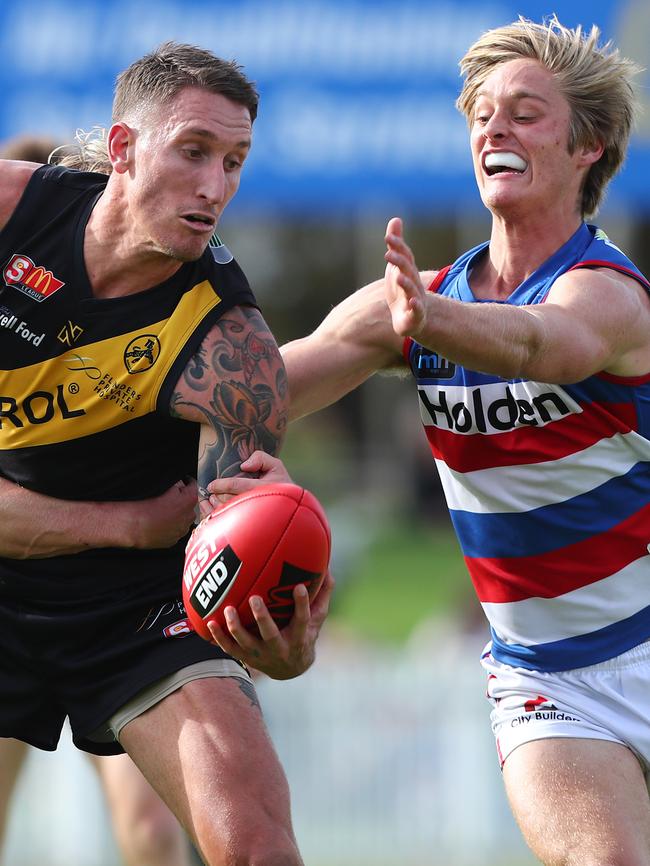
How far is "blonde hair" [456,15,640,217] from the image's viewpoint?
489 cm

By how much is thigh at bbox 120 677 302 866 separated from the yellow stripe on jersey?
0.90 m

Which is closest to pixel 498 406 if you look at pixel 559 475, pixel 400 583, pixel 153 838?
pixel 559 475

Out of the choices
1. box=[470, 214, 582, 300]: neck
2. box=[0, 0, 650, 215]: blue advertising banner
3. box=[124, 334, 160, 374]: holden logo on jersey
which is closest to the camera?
box=[124, 334, 160, 374]: holden logo on jersey

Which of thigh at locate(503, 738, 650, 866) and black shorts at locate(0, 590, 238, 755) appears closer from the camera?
thigh at locate(503, 738, 650, 866)

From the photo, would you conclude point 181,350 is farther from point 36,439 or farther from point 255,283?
point 255,283

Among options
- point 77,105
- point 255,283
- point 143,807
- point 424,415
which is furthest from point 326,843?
point 255,283

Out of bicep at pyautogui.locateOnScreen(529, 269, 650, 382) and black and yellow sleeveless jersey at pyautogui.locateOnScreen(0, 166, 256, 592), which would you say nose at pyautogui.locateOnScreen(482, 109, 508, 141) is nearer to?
bicep at pyautogui.locateOnScreen(529, 269, 650, 382)

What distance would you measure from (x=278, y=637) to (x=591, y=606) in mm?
1116

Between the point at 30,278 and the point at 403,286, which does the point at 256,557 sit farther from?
the point at 30,278

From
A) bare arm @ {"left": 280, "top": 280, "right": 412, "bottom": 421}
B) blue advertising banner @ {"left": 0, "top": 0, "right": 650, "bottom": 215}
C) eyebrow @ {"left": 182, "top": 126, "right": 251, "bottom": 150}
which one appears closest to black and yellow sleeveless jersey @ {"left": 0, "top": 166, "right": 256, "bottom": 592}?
eyebrow @ {"left": 182, "top": 126, "right": 251, "bottom": 150}

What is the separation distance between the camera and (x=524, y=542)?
4.83 metres

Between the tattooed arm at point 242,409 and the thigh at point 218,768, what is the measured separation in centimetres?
21

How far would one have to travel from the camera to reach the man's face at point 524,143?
4812mm

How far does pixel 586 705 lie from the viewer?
4668 millimetres
